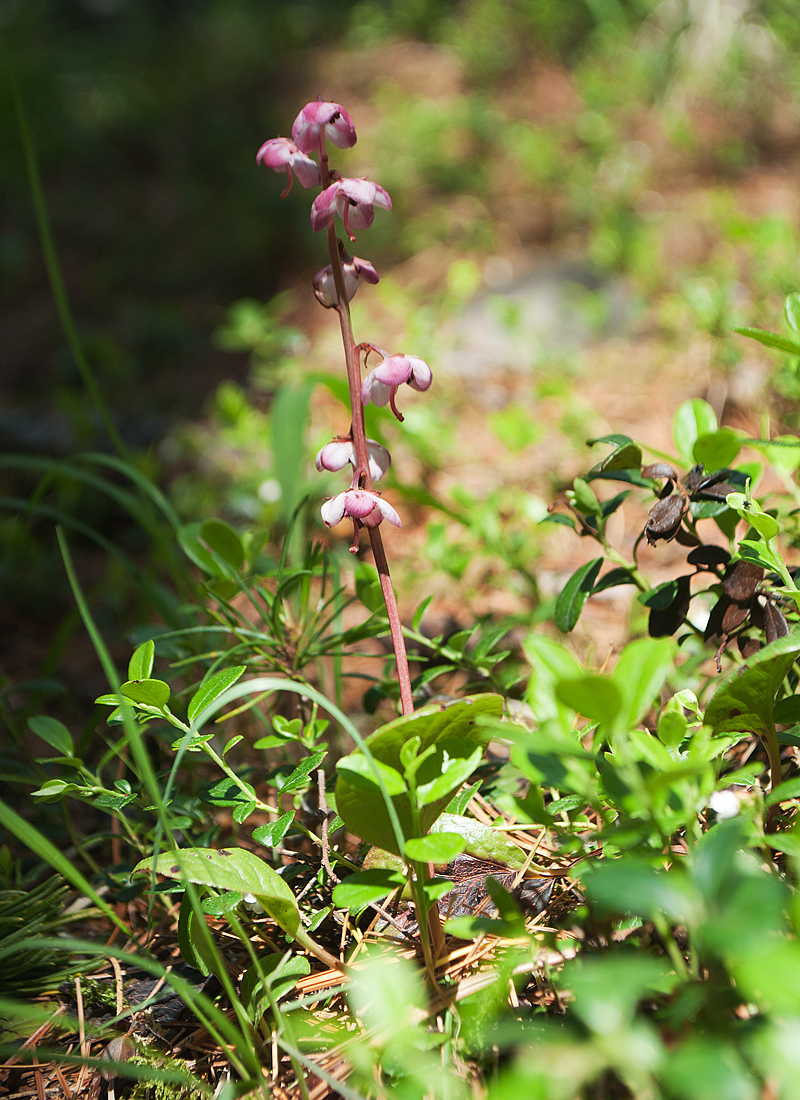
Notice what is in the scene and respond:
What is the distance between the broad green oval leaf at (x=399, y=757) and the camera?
0.80 metres

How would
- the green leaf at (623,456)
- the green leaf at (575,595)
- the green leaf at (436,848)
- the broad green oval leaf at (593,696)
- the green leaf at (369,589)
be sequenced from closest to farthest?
the broad green oval leaf at (593,696) < the green leaf at (436,848) < the green leaf at (623,456) < the green leaf at (575,595) < the green leaf at (369,589)

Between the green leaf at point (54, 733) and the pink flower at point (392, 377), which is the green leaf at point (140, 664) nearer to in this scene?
the green leaf at point (54, 733)

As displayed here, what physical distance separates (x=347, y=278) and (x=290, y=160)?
15 centimetres

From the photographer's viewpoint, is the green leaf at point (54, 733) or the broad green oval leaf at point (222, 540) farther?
the broad green oval leaf at point (222, 540)

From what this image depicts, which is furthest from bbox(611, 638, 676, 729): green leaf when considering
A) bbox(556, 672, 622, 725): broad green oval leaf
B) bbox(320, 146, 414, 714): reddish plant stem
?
bbox(320, 146, 414, 714): reddish plant stem

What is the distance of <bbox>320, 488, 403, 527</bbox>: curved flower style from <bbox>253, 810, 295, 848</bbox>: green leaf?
0.38 meters

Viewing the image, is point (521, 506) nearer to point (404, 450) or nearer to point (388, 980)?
point (404, 450)

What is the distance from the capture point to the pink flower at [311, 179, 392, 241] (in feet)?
2.71

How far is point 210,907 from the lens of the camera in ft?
2.85

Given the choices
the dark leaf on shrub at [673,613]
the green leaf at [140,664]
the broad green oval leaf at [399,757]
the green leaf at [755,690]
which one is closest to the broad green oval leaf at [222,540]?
the green leaf at [140,664]

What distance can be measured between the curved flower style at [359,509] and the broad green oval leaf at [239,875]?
1.37ft

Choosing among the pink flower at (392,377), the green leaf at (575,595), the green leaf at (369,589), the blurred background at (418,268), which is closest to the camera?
the pink flower at (392,377)

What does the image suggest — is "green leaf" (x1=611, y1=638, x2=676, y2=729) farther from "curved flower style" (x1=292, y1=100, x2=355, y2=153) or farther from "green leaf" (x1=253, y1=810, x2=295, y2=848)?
"curved flower style" (x1=292, y1=100, x2=355, y2=153)

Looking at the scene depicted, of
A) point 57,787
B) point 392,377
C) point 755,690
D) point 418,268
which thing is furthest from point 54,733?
point 418,268
